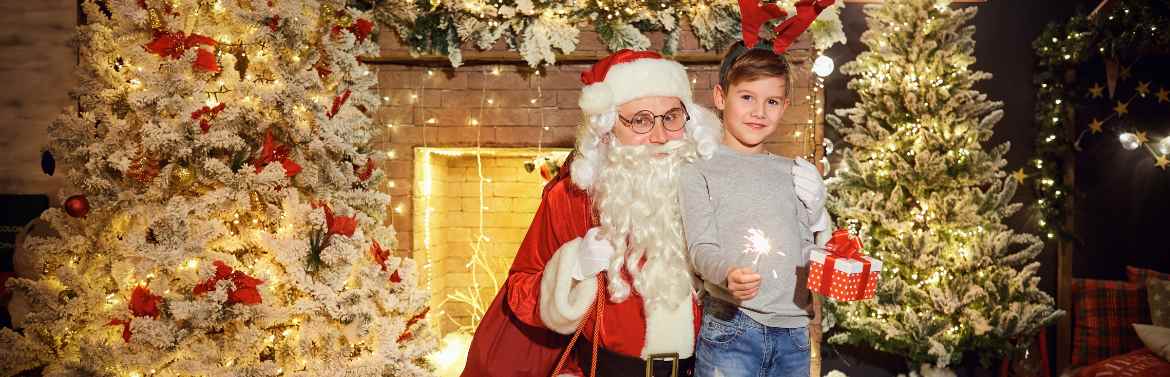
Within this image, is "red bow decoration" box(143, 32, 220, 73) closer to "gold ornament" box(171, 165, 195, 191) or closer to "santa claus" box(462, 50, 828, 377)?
"gold ornament" box(171, 165, 195, 191)

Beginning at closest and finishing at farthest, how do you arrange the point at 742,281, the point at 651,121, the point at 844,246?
1. the point at 742,281
2. the point at 844,246
3. the point at 651,121

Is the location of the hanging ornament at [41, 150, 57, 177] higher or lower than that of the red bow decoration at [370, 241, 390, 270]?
higher

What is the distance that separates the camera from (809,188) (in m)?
2.01

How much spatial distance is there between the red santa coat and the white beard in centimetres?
4

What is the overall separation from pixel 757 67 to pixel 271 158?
1.98 meters

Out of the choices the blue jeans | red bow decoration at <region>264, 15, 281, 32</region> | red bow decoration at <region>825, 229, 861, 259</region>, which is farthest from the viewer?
red bow decoration at <region>264, 15, 281, 32</region>

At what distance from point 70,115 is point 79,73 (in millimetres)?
171

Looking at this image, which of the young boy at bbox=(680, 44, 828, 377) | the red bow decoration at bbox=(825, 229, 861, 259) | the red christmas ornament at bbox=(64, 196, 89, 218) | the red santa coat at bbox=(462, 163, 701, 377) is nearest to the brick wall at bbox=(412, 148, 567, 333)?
the red christmas ornament at bbox=(64, 196, 89, 218)

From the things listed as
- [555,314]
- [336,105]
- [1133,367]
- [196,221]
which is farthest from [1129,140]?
[196,221]

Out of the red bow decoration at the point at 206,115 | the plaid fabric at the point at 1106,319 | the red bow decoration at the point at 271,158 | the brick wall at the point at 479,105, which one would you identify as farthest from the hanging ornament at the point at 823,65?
the red bow decoration at the point at 206,115

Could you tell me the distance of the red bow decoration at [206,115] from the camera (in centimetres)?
259

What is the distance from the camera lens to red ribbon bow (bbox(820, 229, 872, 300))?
169 cm

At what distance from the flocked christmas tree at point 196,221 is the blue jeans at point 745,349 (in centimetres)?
151

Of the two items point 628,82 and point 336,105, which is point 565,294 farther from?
point 336,105
